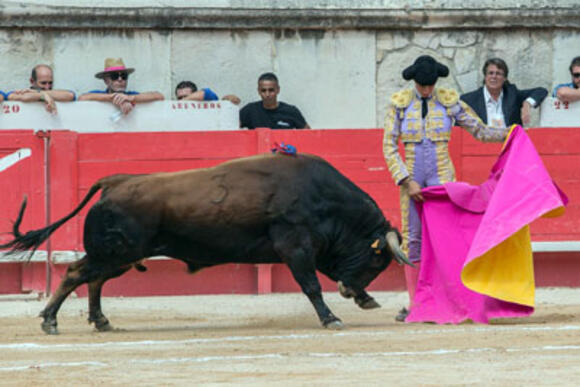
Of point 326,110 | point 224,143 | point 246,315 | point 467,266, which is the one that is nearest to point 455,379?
point 467,266

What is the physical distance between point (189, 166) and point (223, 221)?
219cm

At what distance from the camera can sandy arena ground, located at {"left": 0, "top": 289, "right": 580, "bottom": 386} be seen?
551cm

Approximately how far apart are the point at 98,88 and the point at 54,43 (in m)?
0.54

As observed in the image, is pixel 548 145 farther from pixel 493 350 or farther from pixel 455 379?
pixel 455 379

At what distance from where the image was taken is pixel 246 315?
28.3ft

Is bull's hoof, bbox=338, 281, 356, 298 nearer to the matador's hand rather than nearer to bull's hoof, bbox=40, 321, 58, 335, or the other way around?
the matador's hand

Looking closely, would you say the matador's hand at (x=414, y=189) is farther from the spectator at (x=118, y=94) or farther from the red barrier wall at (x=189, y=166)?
the spectator at (x=118, y=94)

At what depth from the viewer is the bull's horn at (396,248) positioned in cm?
774

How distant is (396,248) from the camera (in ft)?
25.5

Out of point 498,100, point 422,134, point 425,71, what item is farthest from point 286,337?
point 498,100

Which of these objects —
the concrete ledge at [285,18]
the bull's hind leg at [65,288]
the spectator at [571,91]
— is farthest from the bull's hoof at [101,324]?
the concrete ledge at [285,18]

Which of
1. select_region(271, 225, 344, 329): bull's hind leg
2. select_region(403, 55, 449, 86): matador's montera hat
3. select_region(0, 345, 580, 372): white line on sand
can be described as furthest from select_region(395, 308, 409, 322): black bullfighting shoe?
select_region(0, 345, 580, 372): white line on sand

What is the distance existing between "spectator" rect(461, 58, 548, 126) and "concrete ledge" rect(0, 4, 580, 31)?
7.55ft

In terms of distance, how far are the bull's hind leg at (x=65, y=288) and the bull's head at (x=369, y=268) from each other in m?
1.46
